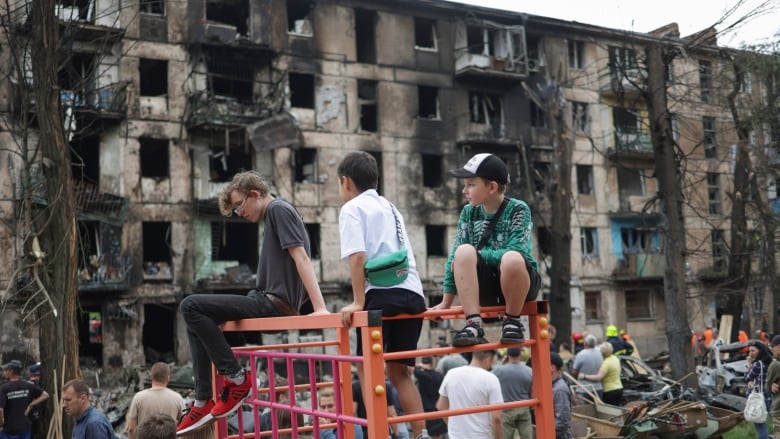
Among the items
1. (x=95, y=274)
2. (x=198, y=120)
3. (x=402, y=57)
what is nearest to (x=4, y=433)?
(x=95, y=274)

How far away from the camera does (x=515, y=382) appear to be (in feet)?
36.8

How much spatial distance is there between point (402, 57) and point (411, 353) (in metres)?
33.9

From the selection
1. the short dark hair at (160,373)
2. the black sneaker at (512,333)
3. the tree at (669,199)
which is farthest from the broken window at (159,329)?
the black sneaker at (512,333)

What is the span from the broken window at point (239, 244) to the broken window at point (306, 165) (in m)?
2.91

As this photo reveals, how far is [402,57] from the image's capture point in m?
37.3

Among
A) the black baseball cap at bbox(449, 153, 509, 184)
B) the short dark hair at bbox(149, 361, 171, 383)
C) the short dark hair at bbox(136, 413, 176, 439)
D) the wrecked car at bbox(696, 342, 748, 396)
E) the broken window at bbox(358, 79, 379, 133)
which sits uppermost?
→ the broken window at bbox(358, 79, 379, 133)

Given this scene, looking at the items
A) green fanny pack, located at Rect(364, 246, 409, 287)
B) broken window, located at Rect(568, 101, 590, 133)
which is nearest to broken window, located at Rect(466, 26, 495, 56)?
broken window, located at Rect(568, 101, 590, 133)

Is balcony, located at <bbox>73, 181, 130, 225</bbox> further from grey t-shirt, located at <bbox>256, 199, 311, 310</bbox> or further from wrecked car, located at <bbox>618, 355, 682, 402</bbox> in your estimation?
grey t-shirt, located at <bbox>256, 199, 311, 310</bbox>

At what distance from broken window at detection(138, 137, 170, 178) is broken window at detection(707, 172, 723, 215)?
1162 inches

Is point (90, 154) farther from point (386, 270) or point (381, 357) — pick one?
point (381, 357)

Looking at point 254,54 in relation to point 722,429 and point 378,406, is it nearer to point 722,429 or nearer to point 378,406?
point 722,429

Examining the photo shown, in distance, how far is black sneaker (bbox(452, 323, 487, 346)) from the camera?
15.3 feet

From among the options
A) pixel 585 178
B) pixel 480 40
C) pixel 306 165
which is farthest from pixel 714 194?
pixel 306 165

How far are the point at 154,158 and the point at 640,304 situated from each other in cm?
2548
